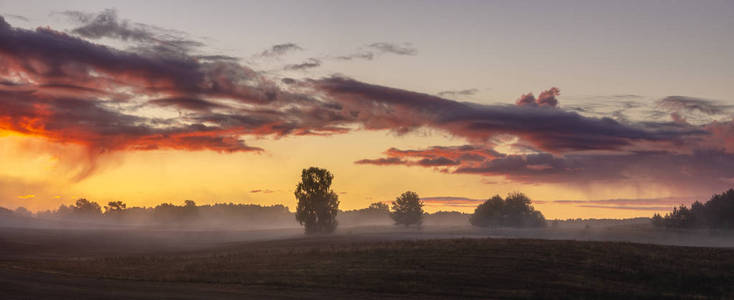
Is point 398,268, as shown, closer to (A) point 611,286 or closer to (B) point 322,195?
(A) point 611,286

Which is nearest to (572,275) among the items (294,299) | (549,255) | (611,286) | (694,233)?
(611,286)

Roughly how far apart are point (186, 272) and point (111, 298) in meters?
14.4

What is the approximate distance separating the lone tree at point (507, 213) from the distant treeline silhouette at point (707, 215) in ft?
99.2

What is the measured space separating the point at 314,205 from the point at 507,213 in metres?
50.8

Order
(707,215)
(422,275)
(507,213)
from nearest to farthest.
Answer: (422,275), (707,215), (507,213)

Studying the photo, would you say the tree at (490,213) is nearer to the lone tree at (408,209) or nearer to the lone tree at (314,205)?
the lone tree at (408,209)

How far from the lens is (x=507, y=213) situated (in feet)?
424

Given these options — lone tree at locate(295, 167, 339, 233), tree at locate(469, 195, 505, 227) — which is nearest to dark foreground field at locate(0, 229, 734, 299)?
lone tree at locate(295, 167, 339, 233)

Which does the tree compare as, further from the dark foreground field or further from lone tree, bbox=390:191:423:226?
the dark foreground field

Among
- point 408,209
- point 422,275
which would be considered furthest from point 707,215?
point 422,275

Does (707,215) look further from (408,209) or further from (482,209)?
(408,209)

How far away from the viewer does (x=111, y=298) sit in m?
27.2

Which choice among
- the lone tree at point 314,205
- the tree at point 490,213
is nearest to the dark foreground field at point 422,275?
the lone tree at point 314,205

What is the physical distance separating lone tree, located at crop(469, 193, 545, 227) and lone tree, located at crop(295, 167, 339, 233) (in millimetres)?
42763
